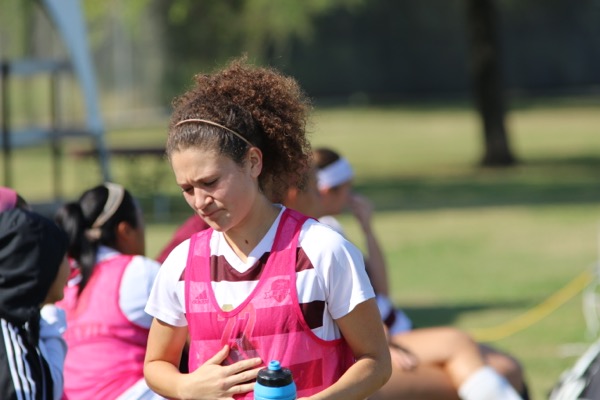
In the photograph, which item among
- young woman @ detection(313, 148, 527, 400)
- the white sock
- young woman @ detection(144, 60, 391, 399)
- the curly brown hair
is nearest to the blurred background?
the curly brown hair

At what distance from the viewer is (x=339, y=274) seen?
9.45 ft

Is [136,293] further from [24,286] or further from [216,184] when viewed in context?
[216,184]

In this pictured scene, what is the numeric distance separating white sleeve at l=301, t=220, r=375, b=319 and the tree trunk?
19.5 metres

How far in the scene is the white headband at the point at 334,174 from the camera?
5746mm

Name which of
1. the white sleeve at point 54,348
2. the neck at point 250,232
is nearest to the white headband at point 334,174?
the white sleeve at point 54,348

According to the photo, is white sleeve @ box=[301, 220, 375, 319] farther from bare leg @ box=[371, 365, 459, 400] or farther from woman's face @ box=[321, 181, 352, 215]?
woman's face @ box=[321, 181, 352, 215]

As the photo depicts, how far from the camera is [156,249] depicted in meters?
12.7

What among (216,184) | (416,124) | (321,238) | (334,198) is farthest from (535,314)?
(416,124)

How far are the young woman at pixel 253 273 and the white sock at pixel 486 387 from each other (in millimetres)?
2119

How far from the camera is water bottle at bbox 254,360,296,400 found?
8.77ft

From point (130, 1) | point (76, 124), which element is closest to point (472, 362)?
point (76, 124)

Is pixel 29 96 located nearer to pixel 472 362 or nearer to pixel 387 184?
pixel 387 184

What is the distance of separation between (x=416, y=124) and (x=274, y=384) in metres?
31.0

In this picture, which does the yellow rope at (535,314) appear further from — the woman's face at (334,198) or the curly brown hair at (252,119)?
the curly brown hair at (252,119)
